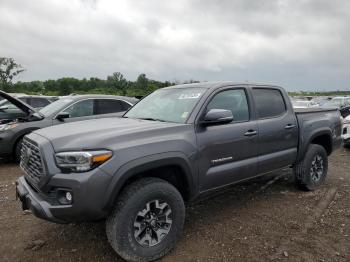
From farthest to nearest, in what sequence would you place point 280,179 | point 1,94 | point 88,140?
point 1,94 → point 280,179 → point 88,140

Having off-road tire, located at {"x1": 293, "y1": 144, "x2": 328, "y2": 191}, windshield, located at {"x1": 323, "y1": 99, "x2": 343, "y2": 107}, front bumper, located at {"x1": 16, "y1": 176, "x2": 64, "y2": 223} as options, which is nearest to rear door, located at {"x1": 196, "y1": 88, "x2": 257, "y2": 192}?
off-road tire, located at {"x1": 293, "y1": 144, "x2": 328, "y2": 191}

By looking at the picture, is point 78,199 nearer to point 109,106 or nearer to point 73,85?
point 109,106

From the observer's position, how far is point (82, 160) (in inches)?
115

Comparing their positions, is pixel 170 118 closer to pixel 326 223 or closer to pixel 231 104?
pixel 231 104

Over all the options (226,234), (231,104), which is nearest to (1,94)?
(231,104)

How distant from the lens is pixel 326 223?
4.23 meters

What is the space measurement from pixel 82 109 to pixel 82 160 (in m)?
5.52

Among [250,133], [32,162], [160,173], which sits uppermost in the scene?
[250,133]

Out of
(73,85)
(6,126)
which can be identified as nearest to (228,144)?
(6,126)

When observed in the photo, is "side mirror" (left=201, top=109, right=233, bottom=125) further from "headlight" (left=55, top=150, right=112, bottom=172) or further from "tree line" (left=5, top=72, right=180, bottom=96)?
"tree line" (left=5, top=72, right=180, bottom=96)

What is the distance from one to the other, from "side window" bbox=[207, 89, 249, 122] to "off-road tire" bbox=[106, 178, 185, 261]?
1292mm

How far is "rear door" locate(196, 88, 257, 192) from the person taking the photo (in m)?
3.73

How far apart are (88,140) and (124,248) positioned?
1.03 metres

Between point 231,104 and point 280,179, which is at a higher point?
point 231,104
